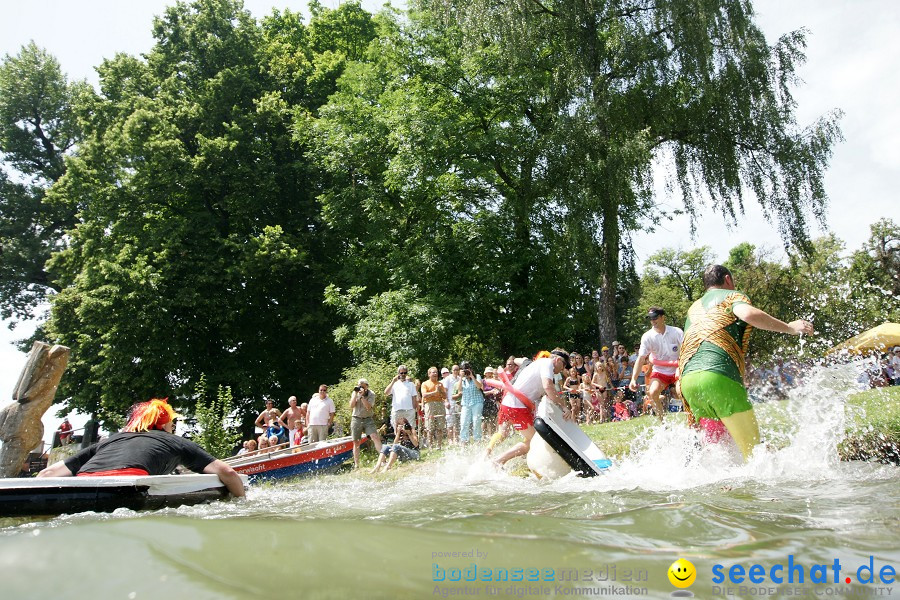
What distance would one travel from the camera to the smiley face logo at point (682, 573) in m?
2.77

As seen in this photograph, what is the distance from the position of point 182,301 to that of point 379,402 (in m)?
10.6

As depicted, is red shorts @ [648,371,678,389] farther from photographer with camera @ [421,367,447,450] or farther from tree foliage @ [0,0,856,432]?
tree foliage @ [0,0,856,432]

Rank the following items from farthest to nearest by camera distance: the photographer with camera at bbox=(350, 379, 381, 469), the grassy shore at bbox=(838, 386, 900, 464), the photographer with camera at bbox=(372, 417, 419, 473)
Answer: the photographer with camera at bbox=(350, 379, 381, 469) → the photographer with camera at bbox=(372, 417, 419, 473) → the grassy shore at bbox=(838, 386, 900, 464)

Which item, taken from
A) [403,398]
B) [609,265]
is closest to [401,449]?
[403,398]

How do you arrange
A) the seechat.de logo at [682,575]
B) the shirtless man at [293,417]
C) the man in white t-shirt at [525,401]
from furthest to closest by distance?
the shirtless man at [293,417], the man in white t-shirt at [525,401], the seechat.de logo at [682,575]

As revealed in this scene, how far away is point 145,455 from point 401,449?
26.8 ft

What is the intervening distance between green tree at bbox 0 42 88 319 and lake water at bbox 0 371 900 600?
1281 inches

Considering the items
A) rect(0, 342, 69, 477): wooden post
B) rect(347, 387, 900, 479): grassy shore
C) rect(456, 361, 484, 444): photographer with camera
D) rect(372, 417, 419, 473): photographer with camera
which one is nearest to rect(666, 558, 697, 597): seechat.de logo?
rect(347, 387, 900, 479): grassy shore

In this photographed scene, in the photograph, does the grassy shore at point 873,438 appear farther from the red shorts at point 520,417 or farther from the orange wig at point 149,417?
the orange wig at point 149,417

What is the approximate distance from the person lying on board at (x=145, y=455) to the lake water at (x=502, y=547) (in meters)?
0.46

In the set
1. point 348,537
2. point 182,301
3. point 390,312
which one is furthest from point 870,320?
point 348,537

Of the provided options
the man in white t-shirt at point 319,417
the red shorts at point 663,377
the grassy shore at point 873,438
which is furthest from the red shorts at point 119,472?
the man in white t-shirt at point 319,417

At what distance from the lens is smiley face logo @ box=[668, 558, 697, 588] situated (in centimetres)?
277

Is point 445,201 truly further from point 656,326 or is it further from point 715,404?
point 715,404
